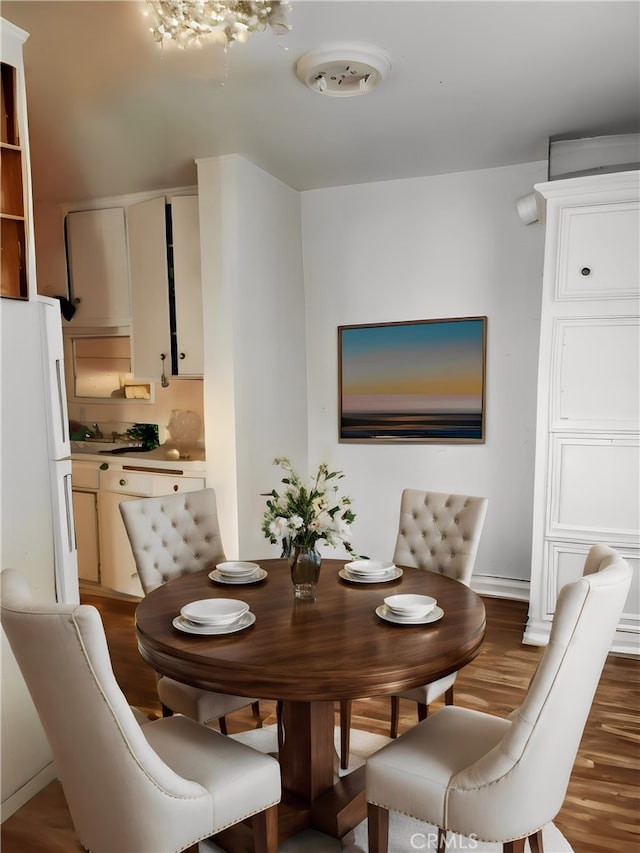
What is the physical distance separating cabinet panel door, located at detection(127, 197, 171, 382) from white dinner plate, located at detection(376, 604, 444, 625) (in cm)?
271

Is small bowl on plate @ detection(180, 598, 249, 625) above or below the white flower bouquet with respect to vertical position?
below

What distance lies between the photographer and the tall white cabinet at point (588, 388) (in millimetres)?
3299

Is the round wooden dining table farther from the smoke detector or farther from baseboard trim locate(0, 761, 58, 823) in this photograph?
the smoke detector

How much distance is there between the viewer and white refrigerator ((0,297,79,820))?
7.38ft

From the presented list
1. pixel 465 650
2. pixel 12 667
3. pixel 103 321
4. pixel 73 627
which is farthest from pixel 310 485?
pixel 73 627

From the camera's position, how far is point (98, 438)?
16.3 feet

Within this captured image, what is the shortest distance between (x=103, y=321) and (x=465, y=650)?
3.70m

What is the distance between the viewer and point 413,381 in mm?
4344

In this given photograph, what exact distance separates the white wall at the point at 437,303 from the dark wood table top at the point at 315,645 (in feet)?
6.81

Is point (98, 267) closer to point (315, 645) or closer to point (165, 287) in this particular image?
point (165, 287)

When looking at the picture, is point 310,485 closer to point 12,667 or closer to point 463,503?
point 463,503

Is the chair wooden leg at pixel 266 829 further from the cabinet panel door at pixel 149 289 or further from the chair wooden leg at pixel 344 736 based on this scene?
the cabinet panel door at pixel 149 289

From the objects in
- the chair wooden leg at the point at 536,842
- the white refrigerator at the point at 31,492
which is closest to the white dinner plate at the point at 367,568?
the chair wooden leg at the point at 536,842

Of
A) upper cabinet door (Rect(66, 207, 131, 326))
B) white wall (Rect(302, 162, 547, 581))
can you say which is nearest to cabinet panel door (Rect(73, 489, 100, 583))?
upper cabinet door (Rect(66, 207, 131, 326))
